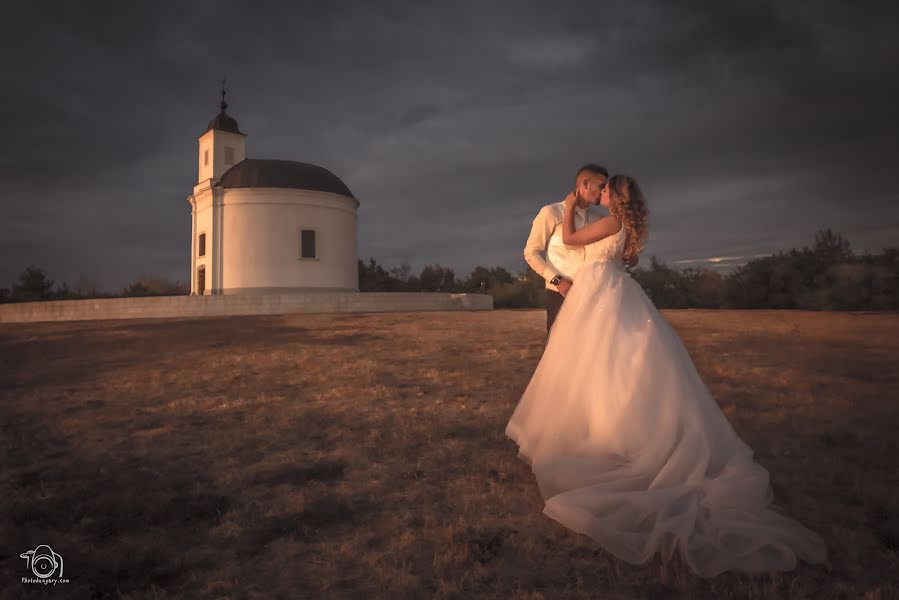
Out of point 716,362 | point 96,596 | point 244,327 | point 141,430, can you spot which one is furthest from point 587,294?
point 244,327

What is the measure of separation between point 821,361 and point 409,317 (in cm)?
1337

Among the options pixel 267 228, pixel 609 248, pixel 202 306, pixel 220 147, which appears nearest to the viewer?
pixel 609 248

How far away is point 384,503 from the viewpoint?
3949mm

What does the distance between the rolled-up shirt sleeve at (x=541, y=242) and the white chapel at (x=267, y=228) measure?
25.3m

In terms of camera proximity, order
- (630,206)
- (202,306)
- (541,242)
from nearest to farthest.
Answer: (630,206)
(541,242)
(202,306)

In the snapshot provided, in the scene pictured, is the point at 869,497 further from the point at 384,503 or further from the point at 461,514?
the point at 384,503

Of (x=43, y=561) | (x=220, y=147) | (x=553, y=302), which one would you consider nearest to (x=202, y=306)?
(x=220, y=147)

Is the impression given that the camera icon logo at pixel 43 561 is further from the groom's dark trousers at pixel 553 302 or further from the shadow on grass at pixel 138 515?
the groom's dark trousers at pixel 553 302

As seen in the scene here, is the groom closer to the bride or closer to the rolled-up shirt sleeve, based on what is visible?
the rolled-up shirt sleeve

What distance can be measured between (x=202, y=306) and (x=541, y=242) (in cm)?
2136

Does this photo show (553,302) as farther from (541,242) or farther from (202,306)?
(202,306)

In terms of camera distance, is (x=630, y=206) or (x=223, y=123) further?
(x=223, y=123)

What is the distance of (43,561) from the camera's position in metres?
3.09

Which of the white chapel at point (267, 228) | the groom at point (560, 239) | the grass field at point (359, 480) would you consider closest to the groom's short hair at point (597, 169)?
the groom at point (560, 239)
